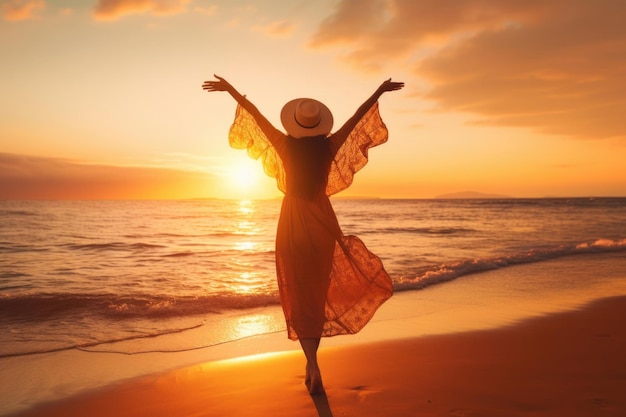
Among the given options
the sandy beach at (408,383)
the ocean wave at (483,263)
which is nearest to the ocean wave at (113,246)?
the ocean wave at (483,263)

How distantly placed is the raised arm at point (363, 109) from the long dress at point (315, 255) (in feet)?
0.16

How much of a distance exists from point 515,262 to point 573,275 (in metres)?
2.56

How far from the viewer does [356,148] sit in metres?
4.50

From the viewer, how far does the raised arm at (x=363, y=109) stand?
4.12 meters

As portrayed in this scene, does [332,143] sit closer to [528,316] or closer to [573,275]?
[528,316]

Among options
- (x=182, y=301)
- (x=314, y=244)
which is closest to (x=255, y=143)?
(x=314, y=244)

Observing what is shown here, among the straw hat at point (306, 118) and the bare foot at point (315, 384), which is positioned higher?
the straw hat at point (306, 118)

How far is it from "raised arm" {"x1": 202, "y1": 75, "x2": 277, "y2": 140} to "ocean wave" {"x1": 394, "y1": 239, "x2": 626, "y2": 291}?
6.49 m

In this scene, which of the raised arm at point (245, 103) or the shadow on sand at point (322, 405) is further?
the raised arm at point (245, 103)

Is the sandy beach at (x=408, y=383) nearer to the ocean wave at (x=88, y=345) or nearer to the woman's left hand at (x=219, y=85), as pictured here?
the ocean wave at (x=88, y=345)

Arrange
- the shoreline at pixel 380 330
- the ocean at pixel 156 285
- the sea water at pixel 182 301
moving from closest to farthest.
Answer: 1. the shoreline at pixel 380 330
2. the sea water at pixel 182 301
3. the ocean at pixel 156 285

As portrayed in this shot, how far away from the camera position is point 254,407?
3744mm

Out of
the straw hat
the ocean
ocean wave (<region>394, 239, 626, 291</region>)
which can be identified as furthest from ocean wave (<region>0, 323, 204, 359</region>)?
ocean wave (<region>394, 239, 626, 291</region>)

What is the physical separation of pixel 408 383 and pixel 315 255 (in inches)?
55.1
